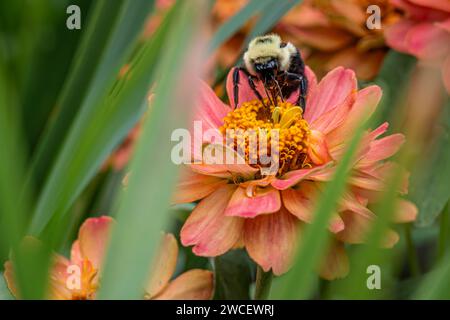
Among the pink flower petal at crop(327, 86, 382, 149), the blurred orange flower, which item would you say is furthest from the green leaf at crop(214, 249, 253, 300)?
the blurred orange flower

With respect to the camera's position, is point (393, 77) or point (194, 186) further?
point (393, 77)

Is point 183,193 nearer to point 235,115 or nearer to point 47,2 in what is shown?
point 235,115

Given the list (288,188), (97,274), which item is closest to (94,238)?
(97,274)

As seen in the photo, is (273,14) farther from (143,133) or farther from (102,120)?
(143,133)

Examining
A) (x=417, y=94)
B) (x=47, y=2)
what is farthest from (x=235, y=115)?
(x=47, y=2)

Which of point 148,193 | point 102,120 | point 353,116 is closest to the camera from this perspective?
point 148,193

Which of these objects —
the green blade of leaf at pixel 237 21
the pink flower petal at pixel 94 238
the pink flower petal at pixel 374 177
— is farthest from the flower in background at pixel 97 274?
the green blade of leaf at pixel 237 21
